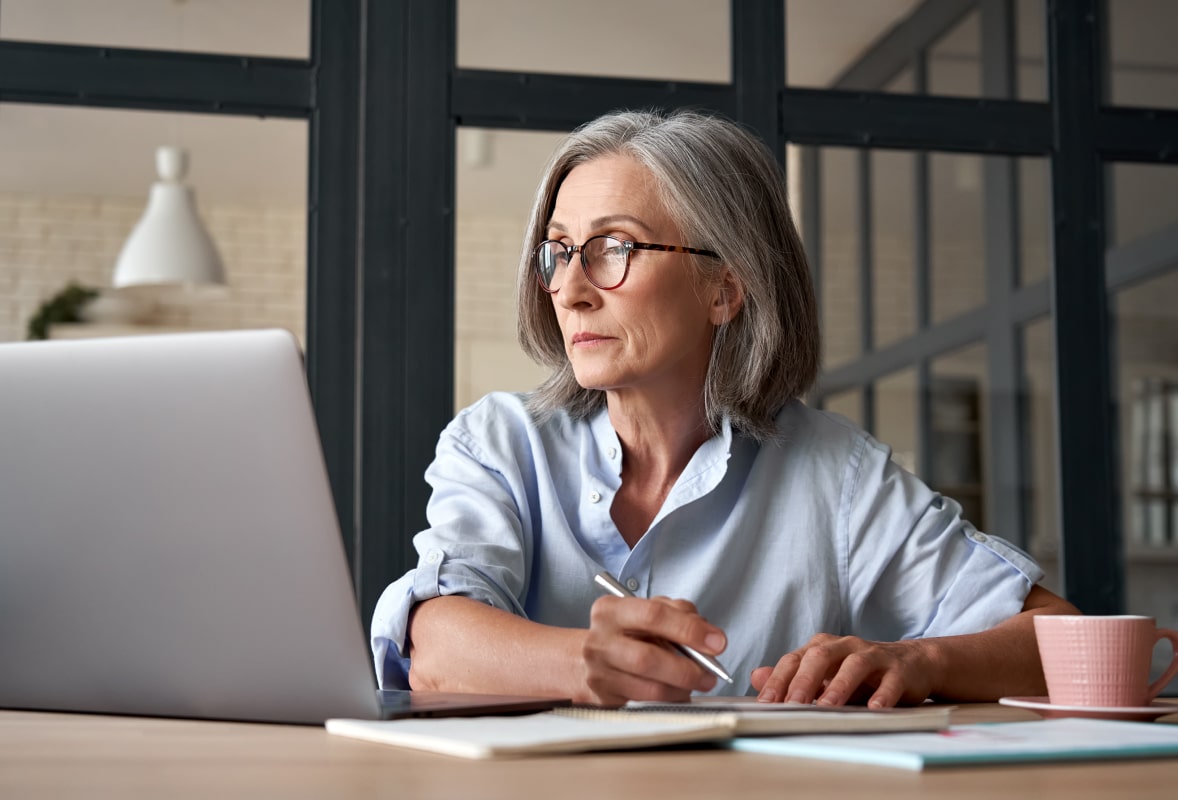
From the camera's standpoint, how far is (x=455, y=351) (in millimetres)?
2582

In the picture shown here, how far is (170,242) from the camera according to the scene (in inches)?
130

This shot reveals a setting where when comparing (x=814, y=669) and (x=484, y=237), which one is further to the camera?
(x=484, y=237)

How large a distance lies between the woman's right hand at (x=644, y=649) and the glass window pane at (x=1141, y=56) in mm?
2342

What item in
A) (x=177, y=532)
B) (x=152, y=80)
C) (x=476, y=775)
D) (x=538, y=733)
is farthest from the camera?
(x=152, y=80)

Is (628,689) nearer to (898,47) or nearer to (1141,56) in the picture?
(898,47)

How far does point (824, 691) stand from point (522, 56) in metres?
1.76

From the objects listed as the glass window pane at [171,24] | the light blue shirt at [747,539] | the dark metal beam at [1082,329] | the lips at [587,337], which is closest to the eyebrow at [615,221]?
the lips at [587,337]

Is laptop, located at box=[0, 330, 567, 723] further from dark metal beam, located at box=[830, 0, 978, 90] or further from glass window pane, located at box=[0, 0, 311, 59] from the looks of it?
dark metal beam, located at box=[830, 0, 978, 90]

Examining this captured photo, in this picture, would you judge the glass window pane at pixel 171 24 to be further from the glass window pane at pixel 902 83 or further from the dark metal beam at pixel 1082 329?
the dark metal beam at pixel 1082 329

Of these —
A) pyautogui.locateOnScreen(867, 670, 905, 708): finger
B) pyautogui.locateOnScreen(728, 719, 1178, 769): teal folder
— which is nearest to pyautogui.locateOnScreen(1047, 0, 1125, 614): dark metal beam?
pyautogui.locateOnScreen(867, 670, 905, 708): finger

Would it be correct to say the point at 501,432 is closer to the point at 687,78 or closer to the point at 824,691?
the point at 824,691

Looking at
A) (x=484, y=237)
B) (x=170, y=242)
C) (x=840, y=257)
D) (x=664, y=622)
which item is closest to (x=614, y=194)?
(x=484, y=237)

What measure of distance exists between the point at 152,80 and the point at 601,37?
2.99 feet

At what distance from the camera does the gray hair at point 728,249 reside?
1839 millimetres
